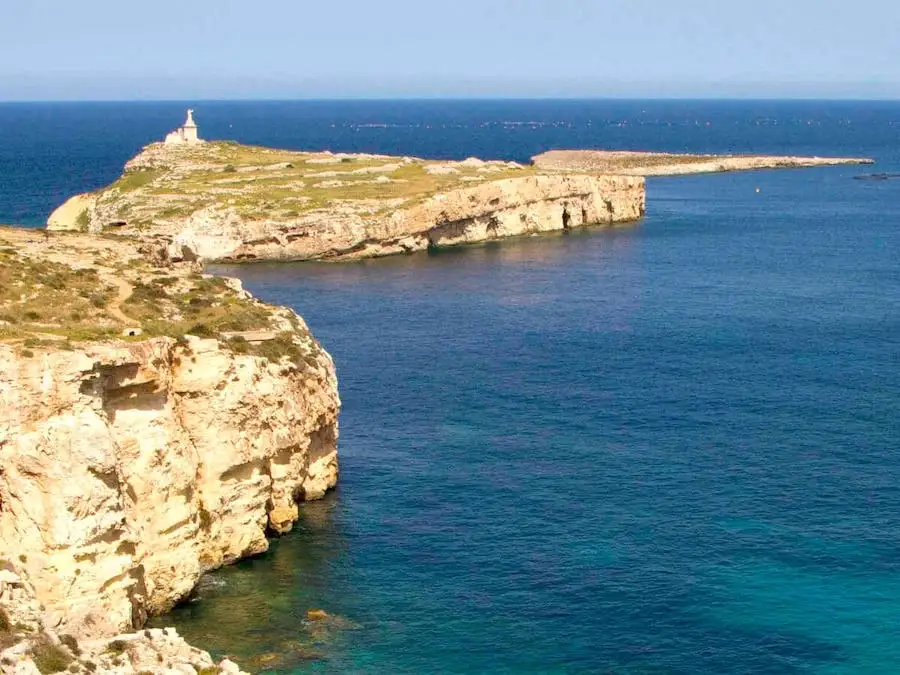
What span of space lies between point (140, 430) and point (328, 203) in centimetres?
10186

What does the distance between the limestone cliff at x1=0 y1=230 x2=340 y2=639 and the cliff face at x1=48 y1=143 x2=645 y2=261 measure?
5799cm

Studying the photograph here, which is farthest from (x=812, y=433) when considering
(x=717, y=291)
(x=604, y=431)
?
(x=717, y=291)

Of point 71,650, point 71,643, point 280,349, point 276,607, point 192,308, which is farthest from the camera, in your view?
point 192,308

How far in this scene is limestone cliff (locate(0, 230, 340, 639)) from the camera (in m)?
47.5

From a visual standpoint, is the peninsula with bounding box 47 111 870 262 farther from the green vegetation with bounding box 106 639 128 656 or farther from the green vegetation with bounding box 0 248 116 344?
the green vegetation with bounding box 106 639 128 656

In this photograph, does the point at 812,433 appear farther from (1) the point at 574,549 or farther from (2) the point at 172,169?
(2) the point at 172,169

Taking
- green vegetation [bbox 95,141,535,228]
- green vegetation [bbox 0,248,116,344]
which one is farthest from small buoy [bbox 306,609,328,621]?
green vegetation [bbox 95,141,535,228]

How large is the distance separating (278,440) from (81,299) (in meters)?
11.4

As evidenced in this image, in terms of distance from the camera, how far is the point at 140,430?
5269 centimetres

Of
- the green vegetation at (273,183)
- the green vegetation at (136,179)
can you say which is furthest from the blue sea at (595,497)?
the green vegetation at (136,179)

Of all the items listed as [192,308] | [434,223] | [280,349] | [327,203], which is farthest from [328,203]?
[280,349]

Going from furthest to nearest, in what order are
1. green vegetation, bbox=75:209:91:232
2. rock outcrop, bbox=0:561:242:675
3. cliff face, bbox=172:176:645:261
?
green vegetation, bbox=75:209:91:232 → cliff face, bbox=172:176:645:261 → rock outcrop, bbox=0:561:242:675

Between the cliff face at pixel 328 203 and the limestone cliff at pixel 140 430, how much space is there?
5799 cm

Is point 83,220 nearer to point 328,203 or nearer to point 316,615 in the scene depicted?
point 328,203
